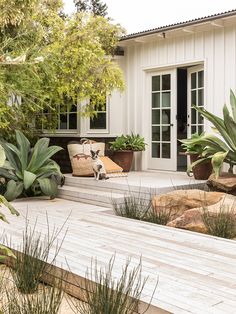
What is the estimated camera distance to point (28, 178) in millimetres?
6863

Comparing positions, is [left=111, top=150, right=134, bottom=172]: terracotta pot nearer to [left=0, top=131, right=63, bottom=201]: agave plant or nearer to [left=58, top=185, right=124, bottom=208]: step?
[left=58, top=185, right=124, bottom=208]: step

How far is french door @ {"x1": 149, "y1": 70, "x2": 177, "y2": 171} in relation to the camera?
30.3ft

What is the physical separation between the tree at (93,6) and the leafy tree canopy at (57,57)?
17.2 meters

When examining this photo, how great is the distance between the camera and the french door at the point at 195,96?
8812 millimetres

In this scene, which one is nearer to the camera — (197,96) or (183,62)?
(183,62)

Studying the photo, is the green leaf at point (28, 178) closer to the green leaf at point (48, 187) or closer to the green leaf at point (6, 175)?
the green leaf at point (48, 187)

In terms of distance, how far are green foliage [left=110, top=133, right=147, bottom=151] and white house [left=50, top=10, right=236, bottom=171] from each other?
0.51 meters

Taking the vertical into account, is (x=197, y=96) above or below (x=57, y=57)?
below

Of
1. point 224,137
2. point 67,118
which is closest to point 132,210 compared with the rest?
point 224,137

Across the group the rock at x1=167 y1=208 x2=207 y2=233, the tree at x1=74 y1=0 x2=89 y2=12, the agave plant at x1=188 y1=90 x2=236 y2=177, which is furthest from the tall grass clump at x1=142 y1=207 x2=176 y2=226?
the tree at x1=74 y1=0 x2=89 y2=12

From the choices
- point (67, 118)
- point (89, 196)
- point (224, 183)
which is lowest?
point (89, 196)

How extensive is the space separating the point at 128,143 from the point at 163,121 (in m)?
0.96

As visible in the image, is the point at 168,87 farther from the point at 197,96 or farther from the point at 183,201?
the point at 183,201

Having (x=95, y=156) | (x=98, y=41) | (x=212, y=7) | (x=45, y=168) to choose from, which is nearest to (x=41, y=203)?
(x=45, y=168)
